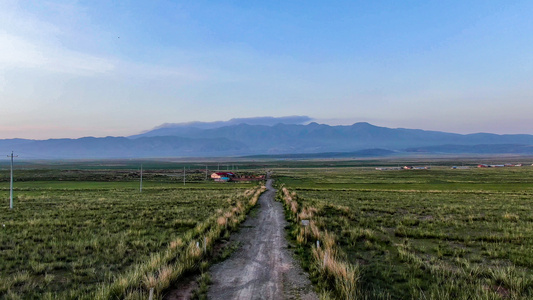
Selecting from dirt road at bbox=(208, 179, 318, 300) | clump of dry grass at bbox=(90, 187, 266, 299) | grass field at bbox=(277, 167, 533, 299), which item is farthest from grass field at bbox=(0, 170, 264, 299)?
grass field at bbox=(277, 167, 533, 299)

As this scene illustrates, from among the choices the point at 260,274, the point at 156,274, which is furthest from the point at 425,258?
the point at 156,274

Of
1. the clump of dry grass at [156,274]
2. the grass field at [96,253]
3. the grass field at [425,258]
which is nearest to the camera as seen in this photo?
the clump of dry grass at [156,274]

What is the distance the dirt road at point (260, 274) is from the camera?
7.66 metres

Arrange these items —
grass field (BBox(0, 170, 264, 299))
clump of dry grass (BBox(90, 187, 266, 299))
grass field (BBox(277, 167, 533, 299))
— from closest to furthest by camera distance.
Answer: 1. clump of dry grass (BBox(90, 187, 266, 299))
2. grass field (BBox(277, 167, 533, 299))
3. grass field (BBox(0, 170, 264, 299))

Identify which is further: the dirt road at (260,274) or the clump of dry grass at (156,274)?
the dirt road at (260,274)

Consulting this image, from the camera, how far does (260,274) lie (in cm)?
909

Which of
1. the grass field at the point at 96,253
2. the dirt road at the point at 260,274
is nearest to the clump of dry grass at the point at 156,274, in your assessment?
the grass field at the point at 96,253

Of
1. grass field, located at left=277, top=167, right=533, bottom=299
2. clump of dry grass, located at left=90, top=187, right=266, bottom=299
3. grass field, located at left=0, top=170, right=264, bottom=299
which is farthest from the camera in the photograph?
grass field, located at left=0, top=170, right=264, bottom=299

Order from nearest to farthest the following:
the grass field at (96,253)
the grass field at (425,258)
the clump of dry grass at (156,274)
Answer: the clump of dry grass at (156,274), the grass field at (425,258), the grass field at (96,253)

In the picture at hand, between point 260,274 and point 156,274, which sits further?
point 260,274

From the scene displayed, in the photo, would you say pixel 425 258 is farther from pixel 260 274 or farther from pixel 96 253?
pixel 96 253

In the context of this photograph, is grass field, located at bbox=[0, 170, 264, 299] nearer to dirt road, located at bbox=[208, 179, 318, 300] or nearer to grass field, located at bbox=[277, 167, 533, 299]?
dirt road, located at bbox=[208, 179, 318, 300]

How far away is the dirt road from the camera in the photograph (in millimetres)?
7656

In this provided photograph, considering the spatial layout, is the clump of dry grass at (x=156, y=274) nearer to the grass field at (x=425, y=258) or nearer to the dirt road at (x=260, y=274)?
the dirt road at (x=260, y=274)
